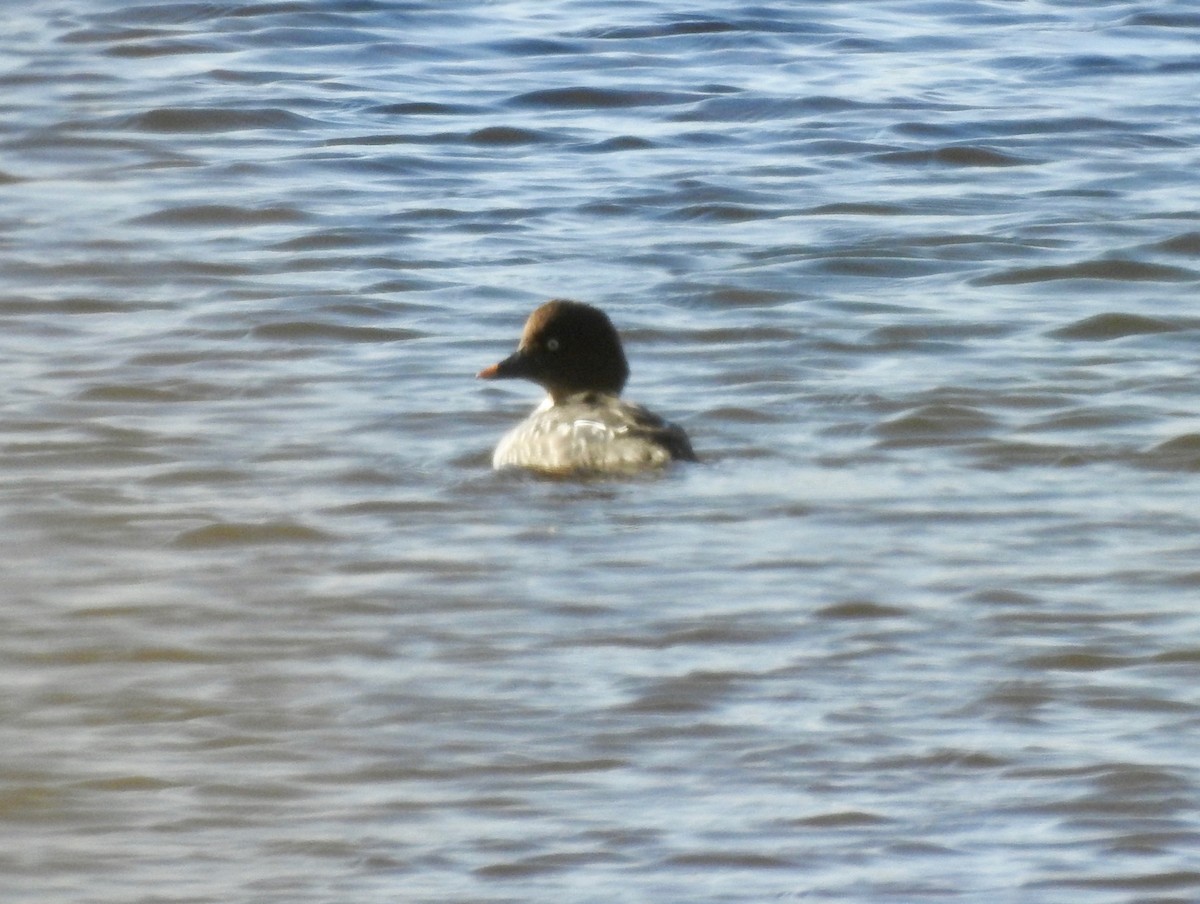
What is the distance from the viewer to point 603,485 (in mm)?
9883

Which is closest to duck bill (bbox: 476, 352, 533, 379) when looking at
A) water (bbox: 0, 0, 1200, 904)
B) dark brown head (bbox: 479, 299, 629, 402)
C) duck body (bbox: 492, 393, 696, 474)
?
dark brown head (bbox: 479, 299, 629, 402)

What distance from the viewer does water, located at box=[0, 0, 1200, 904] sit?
6.19 m

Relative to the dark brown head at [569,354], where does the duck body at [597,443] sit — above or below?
below

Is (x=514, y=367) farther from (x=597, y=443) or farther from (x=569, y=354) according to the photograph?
(x=597, y=443)

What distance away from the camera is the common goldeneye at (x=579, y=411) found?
994 cm

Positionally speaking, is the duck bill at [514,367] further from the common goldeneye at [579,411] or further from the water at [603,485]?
the water at [603,485]

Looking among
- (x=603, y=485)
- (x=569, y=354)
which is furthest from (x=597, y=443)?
(x=569, y=354)

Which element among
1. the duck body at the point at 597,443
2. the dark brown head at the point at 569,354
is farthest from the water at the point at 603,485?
the dark brown head at the point at 569,354

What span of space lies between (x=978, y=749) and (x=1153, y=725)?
1.55 ft

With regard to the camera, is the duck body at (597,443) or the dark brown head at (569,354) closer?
the duck body at (597,443)

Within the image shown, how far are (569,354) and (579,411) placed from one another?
52 cm

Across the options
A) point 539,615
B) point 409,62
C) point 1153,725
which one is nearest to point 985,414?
point 539,615

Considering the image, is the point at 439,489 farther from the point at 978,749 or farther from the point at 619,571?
the point at 978,749

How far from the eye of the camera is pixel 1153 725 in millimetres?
6816
